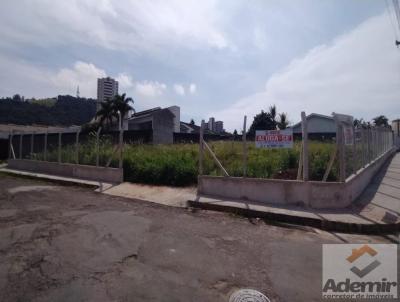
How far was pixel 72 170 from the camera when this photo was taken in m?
12.3

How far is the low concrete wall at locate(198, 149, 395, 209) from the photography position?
666 cm

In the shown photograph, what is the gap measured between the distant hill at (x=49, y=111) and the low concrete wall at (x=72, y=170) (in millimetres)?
53207

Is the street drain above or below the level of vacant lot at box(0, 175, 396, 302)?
below

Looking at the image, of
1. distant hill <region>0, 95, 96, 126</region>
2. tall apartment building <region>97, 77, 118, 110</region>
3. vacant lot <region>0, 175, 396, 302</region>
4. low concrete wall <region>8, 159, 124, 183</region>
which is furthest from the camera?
tall apartment building <region>97, 77, 118, 110</region>

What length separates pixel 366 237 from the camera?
209 inches

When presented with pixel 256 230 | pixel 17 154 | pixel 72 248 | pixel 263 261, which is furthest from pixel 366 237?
pixel 17 154

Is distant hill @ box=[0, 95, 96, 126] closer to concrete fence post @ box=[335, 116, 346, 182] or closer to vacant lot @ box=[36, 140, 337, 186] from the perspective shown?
vacant lot @ box=[36, 140, 337, 186]

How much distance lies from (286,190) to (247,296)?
13.9 feet

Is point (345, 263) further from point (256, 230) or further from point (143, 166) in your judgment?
point (143, 166)

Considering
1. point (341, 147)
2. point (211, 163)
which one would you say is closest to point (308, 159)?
point (341, 147)

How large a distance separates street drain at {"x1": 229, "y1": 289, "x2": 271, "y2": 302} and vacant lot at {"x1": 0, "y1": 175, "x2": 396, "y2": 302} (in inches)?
3.5

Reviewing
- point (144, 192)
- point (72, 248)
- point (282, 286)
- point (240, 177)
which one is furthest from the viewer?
point (144, 192)

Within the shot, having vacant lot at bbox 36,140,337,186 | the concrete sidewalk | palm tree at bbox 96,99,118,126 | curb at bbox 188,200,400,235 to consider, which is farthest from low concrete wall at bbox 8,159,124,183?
palm tree at bbox 96,99,118,126

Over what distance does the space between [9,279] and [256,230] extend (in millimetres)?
4157
